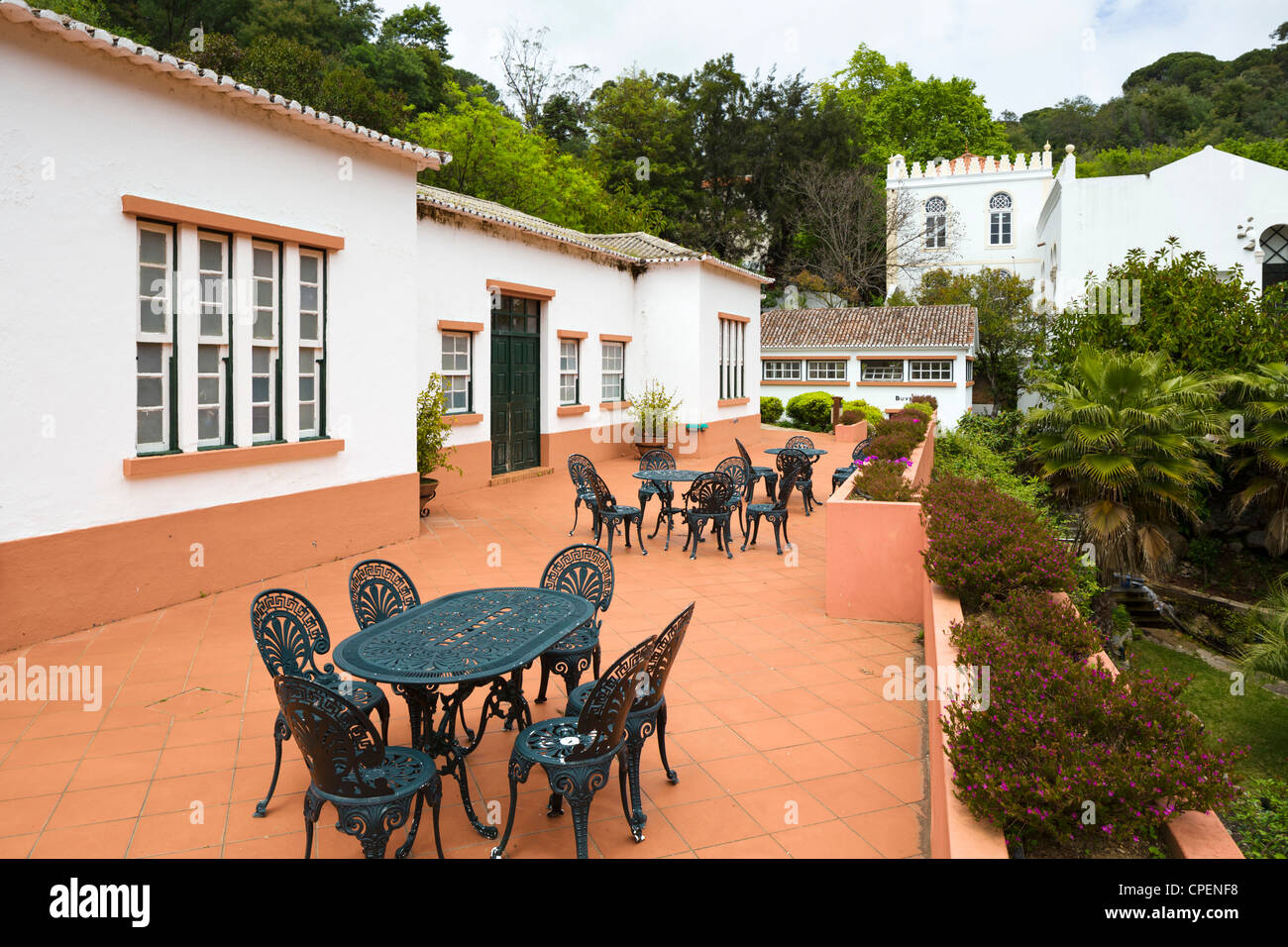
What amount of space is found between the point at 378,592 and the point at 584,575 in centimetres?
120

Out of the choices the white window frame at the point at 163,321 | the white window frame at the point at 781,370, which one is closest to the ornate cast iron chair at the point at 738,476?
the white window frame at the point at 163,321

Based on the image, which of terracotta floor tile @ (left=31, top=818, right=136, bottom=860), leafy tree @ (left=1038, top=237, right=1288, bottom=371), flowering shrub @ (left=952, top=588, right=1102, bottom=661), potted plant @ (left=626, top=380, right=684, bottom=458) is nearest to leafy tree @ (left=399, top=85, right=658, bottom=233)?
potted plant @ (left=626, top=380, right=684, bottom=458)

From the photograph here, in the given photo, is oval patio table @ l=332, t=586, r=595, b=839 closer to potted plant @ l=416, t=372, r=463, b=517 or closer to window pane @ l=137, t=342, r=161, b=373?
window pane @ l=137, t=342, r=161, b=373

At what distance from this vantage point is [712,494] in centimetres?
941

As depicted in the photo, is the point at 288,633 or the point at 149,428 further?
the point at 149,428

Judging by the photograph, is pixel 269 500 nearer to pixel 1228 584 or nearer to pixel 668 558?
pixel 668 558

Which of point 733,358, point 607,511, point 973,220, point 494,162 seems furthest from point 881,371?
point 607,511

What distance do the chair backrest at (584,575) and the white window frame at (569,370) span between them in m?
10.7

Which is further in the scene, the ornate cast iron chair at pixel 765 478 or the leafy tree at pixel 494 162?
the leafy tree at pixel 494 162

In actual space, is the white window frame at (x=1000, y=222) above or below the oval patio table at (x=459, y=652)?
above

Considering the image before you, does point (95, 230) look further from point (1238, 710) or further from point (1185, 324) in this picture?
point (1185, 324)

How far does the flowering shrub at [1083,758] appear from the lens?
284 cm

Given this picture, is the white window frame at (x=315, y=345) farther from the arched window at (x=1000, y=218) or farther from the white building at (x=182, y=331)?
the arched window at (x=1000, y=218)
